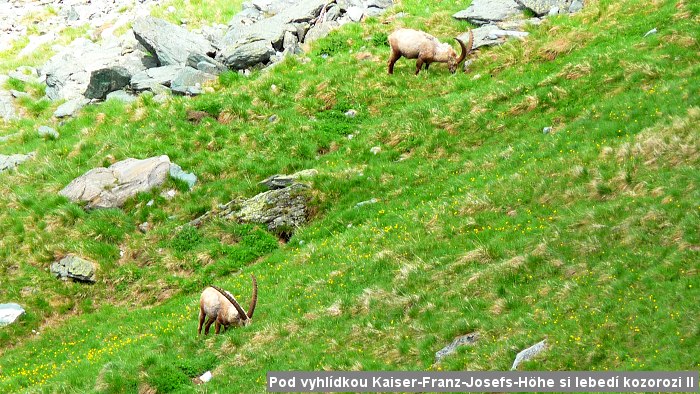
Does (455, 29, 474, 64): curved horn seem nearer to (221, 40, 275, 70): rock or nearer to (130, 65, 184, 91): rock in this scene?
(221, 40, 275, 70): rock

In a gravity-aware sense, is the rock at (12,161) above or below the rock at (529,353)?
below

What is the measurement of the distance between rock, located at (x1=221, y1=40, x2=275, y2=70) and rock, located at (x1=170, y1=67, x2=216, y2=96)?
124 centimetres

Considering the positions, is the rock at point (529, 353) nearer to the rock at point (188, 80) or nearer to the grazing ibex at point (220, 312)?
the grazing ibex at point (220, 312)

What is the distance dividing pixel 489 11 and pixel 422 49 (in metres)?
5.38

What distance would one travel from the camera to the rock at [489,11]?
30.8 meters

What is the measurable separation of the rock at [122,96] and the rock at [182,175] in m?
6.80

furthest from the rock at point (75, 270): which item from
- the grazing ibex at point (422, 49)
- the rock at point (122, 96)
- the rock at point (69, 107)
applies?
the grazing ibex at point (422, 49)

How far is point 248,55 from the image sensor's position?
1238 inches

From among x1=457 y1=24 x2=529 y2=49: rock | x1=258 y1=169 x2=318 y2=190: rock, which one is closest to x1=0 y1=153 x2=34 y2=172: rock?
x1=258 y1=169 x2=318 y2=190: rock

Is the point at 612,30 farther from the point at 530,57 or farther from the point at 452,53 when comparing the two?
the point at 452,53

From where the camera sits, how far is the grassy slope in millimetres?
12523

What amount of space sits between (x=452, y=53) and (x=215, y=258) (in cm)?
1231

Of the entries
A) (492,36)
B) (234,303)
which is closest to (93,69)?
(492,36)

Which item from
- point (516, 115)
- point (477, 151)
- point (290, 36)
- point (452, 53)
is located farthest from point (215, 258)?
point (290, 36)
